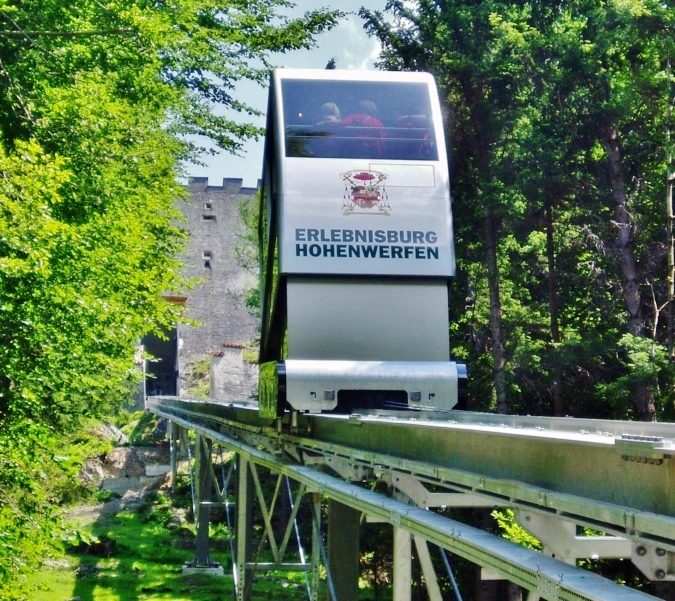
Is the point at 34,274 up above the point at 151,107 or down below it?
below

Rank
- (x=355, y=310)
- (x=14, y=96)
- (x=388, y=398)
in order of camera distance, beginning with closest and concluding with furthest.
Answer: (x=388, y=398) → (x=355, y=310) → (x=14, y=96)

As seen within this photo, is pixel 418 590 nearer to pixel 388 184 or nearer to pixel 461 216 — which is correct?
pixel 461 216

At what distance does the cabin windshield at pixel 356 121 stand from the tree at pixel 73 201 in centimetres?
253

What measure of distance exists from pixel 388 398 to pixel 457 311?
62.5 ft

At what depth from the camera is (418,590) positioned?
1037 inches

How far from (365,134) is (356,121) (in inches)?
6.9

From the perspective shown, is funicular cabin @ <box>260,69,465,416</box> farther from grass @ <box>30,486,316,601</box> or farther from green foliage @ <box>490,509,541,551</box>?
grass @ <box>30,486,316,601</box>

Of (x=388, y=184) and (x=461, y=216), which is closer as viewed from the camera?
(x=388, y=184)

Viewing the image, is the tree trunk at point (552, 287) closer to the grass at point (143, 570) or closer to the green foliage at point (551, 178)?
the green foliage at point (551, 178)

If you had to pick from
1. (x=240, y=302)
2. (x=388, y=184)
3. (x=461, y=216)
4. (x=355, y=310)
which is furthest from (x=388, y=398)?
(x=240, y=302)

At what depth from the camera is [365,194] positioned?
1331cm

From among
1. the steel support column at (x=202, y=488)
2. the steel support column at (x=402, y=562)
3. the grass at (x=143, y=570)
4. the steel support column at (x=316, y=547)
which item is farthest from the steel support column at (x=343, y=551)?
the steel support column at (x=202, y=488)

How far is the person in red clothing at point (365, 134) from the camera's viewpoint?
13.4 meters

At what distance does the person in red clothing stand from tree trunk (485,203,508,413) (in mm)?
13066
